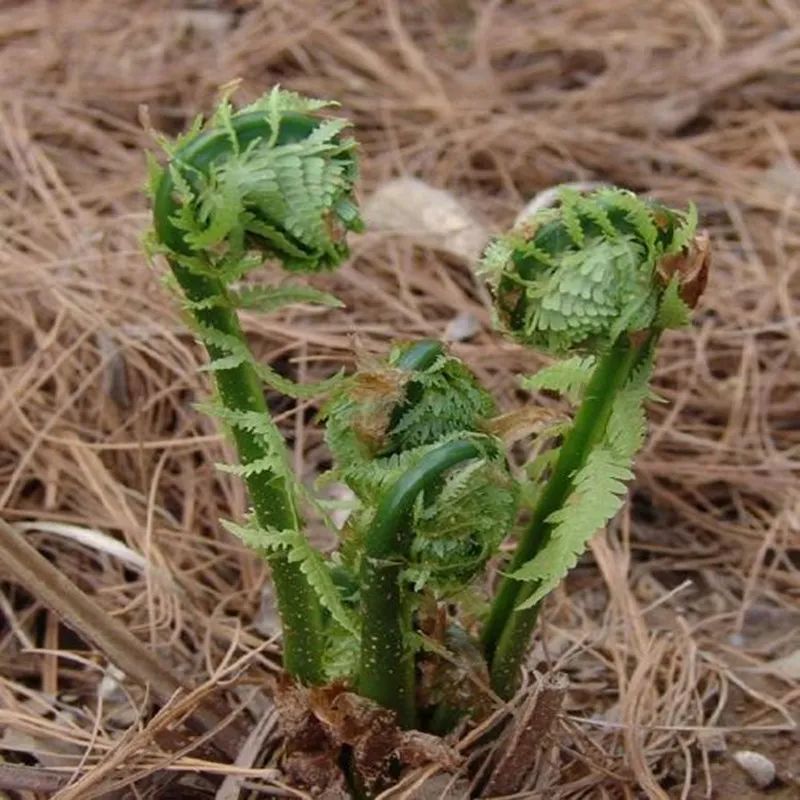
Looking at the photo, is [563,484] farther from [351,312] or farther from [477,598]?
[351,312]

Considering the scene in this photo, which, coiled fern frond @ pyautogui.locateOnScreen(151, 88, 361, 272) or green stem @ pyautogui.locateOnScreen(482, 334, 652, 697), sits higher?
coiled fern frond @ pyautogui.locateOnScreen(151, 88, 361, 272)

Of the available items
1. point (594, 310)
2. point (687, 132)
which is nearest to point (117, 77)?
point (687, 132)

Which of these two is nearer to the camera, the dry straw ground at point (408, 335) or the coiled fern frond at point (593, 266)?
the coiled fern frond at point (593, 266)

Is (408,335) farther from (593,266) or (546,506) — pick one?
(593,266)

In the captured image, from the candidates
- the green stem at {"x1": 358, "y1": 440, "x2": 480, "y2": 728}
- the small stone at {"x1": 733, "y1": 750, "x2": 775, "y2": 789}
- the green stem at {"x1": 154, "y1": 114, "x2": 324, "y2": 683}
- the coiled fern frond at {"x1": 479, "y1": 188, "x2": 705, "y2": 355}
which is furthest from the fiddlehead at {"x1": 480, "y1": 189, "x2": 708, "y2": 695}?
the small stone at {"x1": 733, "y1": 750, "x2": 775, "y2": 789}

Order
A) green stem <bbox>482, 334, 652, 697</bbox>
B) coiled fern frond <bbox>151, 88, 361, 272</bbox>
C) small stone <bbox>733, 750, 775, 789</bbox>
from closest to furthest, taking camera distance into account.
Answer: coiled fern frond <bbox>151, 88, 361, 272</bbox>, green stem <bbox>482, 334, 652, 697</bbox>, small stone <bbox>733, 750, 775, 789</bbox>

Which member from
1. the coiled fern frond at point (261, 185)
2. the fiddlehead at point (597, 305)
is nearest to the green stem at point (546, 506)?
the fiddlehead at point (597, 305)

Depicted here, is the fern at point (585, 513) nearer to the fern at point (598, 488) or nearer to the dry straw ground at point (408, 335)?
the fern at point (598, 488)

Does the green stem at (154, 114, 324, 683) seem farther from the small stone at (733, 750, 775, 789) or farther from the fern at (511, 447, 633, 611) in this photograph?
the small stone at (733, 750, 775, 789)
